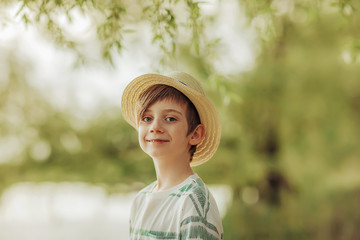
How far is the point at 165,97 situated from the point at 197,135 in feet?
0.51

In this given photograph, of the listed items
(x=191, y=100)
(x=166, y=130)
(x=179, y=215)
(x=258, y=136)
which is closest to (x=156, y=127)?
(x=166, y=130)

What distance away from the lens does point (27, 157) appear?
5027mm

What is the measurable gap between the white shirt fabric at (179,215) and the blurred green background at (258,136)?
359cm

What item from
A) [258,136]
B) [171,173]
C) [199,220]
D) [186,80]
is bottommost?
[199,220]

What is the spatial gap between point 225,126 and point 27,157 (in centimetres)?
230

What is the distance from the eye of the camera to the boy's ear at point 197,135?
50.4 inches

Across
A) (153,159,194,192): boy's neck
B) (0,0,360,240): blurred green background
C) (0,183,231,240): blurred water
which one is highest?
(0,0,360,240): blurred green background

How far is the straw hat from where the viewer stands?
1209 millimetres

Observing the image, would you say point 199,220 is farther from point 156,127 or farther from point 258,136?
point 258,136

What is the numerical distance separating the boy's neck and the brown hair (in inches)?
3.9

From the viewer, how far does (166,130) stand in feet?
3.98

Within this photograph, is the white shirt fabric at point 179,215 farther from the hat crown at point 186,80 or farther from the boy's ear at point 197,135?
the hat crown at point 186,80

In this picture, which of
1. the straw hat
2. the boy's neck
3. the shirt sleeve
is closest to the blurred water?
the straw hat

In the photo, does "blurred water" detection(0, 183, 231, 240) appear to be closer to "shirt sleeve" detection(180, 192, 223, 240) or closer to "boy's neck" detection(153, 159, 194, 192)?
"boy's neck" detection(153, 159, 194, 192)
